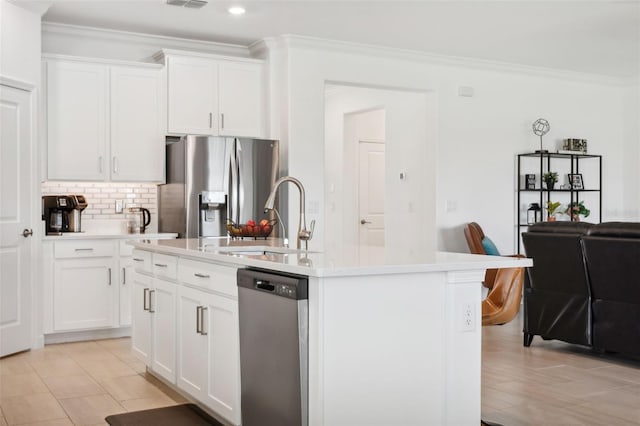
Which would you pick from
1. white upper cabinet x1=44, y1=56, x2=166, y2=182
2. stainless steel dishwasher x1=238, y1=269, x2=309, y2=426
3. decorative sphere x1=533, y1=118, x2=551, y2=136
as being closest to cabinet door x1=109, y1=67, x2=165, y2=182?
white upper cabinet x1=44, y1=56, x2=166, y2=182

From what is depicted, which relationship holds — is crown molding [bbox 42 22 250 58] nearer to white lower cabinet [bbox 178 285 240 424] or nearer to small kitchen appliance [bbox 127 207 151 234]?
small kitchen appliance [bbox 127 207 151 234]

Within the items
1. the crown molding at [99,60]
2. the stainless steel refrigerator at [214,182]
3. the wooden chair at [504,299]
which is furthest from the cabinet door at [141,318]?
the wooden chair at [504,299]

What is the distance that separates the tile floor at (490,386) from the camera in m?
3.73

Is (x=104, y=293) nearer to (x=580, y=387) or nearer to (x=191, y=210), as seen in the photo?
(x=191, y=210)

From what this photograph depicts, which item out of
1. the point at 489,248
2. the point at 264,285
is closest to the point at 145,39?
the point at 489,248

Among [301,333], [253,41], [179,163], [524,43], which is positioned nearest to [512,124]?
[524,43]

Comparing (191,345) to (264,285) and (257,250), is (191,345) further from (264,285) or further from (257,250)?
(264,285)

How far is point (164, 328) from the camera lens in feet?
13.6

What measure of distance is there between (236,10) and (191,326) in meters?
3.05

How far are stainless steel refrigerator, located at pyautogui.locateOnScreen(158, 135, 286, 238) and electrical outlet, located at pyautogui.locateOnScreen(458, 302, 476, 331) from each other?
352 centimetres

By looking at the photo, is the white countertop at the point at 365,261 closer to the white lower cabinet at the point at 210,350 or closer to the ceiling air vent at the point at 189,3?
the white lower cabinet at the point at 210,350

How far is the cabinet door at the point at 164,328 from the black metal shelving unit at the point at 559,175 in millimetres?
4980

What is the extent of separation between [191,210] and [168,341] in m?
2.23

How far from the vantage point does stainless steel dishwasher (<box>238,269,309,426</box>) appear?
105 inches
